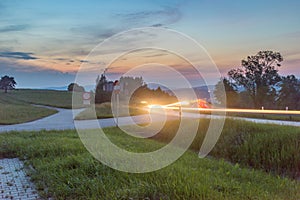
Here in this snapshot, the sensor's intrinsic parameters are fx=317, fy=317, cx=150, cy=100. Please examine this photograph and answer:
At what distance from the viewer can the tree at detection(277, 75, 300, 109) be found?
3716 centimetres

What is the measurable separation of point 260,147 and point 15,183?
5.36 metres

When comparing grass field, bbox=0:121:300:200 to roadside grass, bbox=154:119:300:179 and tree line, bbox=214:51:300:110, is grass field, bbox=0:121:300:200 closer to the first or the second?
roadside grass, bbox=154:119:300:179

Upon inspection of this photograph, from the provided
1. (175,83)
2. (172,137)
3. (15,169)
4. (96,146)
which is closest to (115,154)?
(96,146)

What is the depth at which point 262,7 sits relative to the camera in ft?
37.7

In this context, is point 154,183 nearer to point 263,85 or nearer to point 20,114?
point 20,114

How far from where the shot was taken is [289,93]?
38281 millimetres

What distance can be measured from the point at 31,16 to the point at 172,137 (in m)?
7.88

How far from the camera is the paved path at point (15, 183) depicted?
16.4ft

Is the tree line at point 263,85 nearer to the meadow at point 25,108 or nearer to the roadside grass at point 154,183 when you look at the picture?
the meadow at point 25,108

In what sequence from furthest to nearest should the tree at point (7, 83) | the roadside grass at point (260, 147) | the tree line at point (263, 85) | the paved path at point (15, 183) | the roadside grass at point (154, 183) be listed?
1. the tree at point (7, 83)
2. the tree line at point (263, 85)
3. the roadside grass at point (260, 147)
4. the paved path at point (15, 183)
5. the roadside grass at point (154, 183)

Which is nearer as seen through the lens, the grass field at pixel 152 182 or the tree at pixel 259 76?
the grass field at pixel 152 182

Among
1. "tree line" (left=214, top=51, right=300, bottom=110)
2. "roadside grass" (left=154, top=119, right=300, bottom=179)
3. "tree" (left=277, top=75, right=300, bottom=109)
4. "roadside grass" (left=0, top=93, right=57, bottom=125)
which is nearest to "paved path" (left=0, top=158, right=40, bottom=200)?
"roadside grass" (left=154, top=119, right=300, bottom=179)

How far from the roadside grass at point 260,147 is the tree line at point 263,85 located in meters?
26.8

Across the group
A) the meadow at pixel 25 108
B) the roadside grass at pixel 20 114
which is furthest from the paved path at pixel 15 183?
the roadside grass at pixel 20 114
